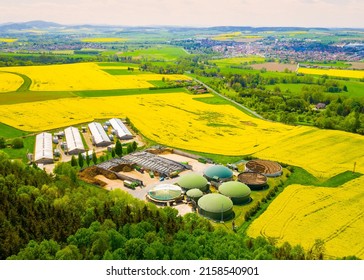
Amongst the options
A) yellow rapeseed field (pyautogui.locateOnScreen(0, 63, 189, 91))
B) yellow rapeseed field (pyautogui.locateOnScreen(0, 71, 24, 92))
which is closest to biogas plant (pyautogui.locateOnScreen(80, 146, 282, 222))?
yellow rapeseed field (pyautogui.locateOnScreen(0, 63, 189, 91))

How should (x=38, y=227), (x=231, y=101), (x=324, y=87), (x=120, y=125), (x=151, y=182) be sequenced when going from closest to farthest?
1. (x=38, y=227)
2. (x=151, y=182)
3. (x=120, y=125)
4. (x=231, y=101)
5. (x=324, y=87)

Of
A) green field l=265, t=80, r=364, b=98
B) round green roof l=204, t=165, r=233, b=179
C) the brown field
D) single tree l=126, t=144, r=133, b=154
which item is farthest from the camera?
the brown field

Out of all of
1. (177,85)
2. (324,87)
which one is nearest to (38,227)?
(177,85)

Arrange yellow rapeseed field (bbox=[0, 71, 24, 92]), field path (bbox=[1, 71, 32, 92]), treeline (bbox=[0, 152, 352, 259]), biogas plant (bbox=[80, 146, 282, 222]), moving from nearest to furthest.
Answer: treeline (bbox=[0, 152, 352, 259]), biogas plant (bbox=[80, 146, 282, 222]), field path (bbox=[1, 71, 32, 92]), yellow rapeseed field (bbox=[0, 71, 24, 92])

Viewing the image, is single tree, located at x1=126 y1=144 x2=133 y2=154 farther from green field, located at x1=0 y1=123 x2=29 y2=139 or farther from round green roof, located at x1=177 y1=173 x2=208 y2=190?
green field, located at x1=0 y1=123 x2=29 y2=139

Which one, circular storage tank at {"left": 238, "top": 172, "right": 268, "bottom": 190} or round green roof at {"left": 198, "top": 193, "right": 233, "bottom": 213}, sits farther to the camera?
circular storage tank at {"left": 238, "top": 172, "right": 268, "bottom": 190}

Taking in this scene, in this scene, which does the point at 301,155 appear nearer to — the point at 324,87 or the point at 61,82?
the point at 324,87

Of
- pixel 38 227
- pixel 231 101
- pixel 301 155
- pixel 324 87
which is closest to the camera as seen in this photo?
pixel 38 227

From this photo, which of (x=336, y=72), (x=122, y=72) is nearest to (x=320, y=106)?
(x=336, y=72)
